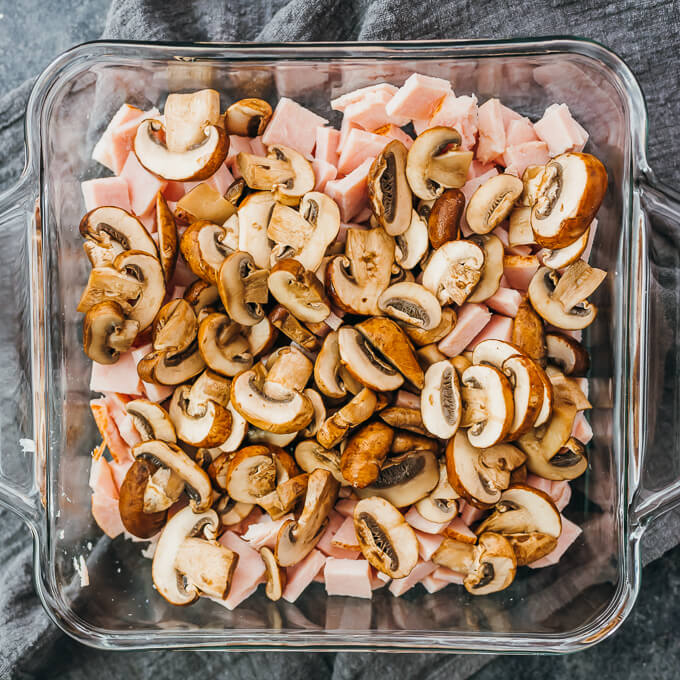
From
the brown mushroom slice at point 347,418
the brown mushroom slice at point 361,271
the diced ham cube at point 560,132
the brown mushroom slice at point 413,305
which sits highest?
the diced ham cube at point 560,132

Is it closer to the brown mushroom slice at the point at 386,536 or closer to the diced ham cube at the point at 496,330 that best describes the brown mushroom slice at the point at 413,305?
the diced ham cube at the point at 496,330

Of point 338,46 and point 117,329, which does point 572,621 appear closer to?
point 117,329

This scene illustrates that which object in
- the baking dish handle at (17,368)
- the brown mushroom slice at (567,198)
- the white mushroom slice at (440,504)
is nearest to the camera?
the brown mushroom slice at (567,198)

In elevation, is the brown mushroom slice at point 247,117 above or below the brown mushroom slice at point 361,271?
above

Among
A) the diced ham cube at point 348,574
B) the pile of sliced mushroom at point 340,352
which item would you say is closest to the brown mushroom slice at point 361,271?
the pile of sliced mushroom at point 340,352

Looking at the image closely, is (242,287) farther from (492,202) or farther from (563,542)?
(563,542)

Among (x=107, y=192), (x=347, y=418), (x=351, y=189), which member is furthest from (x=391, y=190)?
(x=107, y=192)

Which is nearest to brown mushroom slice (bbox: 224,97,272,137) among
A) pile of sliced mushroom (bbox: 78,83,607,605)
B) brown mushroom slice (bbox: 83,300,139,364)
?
pile of sliced mushroom (bbox: 78,83,607,605)

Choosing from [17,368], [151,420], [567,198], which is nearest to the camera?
[567,198]
